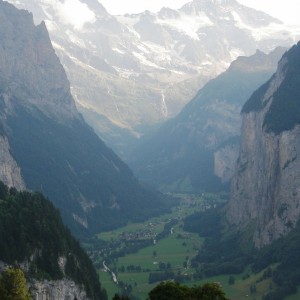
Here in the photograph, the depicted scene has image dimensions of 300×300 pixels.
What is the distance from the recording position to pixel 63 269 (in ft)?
460

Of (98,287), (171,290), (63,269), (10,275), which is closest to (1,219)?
(63,269)

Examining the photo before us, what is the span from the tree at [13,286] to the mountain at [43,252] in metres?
30.0

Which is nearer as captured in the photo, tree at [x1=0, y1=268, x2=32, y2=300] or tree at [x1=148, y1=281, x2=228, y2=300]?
tree at [x1=148, y1=281, x2=228, y2=300]

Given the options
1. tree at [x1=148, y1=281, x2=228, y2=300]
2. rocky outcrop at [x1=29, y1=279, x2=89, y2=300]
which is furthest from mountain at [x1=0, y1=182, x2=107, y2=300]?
tree at [x1=148, y1=281, x2=228, y2=300]

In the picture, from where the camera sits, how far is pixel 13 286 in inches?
3787

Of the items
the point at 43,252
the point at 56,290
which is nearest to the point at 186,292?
the point at 56,290

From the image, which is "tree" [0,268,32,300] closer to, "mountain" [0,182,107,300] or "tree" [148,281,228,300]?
"tree" [148,281,228,300]

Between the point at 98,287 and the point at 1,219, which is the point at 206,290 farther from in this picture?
the point at 98,287

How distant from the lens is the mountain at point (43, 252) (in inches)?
5172

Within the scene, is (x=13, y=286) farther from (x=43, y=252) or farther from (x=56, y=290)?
(x=43, y=252)

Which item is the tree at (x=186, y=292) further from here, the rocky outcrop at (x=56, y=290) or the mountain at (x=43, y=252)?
the mountain at (x=43, y=252)

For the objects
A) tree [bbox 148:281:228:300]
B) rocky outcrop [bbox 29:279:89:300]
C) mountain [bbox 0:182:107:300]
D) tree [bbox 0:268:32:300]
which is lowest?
tree [bbox 148:281:228:300]

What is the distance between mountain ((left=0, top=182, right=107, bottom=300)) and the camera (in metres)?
131

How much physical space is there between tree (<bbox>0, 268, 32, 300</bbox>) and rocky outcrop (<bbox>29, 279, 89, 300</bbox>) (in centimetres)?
2932
